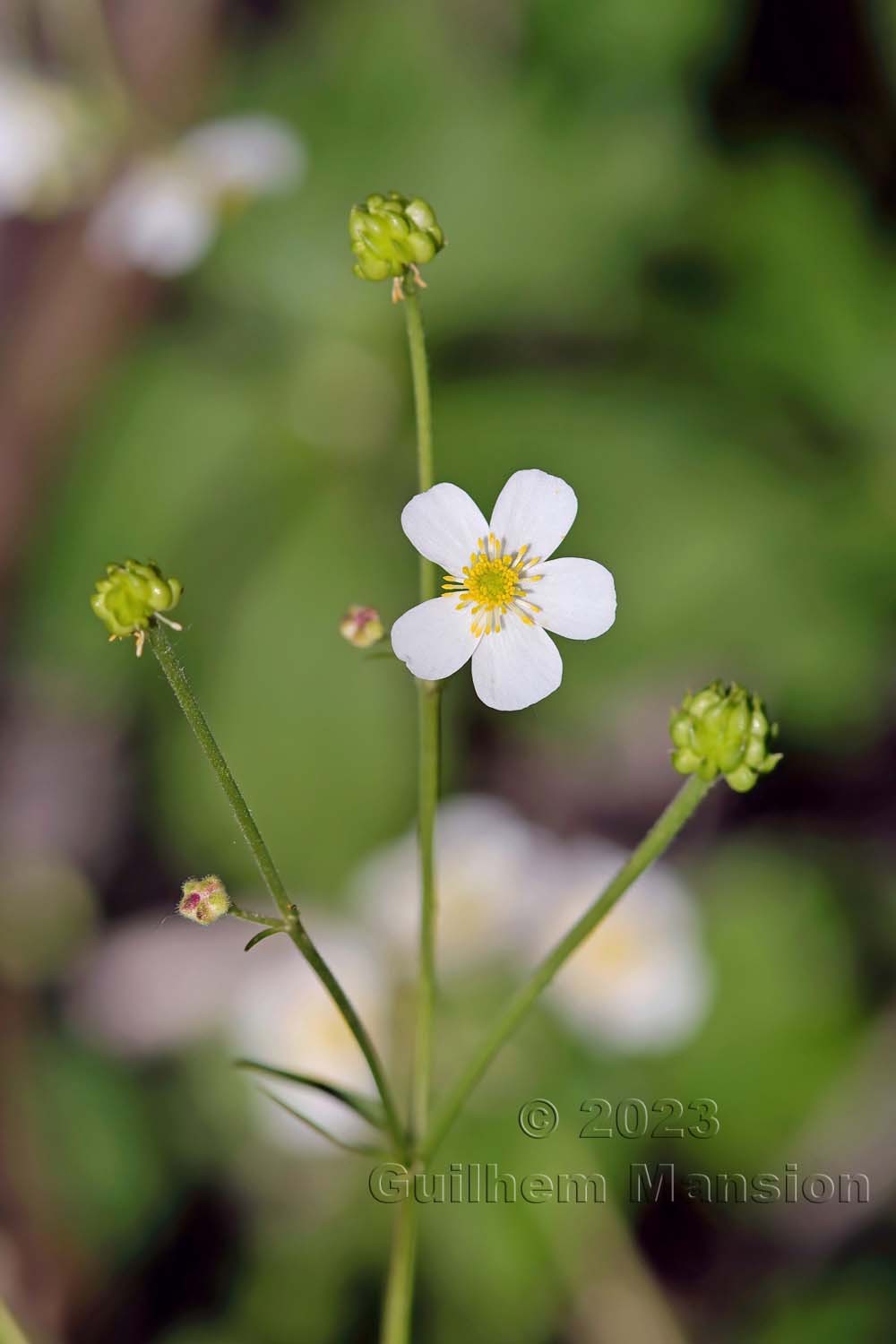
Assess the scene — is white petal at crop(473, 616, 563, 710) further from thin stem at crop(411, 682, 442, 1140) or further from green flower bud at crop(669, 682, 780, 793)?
green flower bud at crop(669, 682, 780, 793)

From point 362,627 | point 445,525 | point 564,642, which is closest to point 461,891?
point 564,642

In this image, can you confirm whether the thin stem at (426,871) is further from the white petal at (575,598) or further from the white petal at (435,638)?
the white petal at (575,598)

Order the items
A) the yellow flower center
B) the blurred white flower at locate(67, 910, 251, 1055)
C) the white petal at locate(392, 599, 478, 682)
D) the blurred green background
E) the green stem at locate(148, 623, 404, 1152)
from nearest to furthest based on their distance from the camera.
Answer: the green stem at locate(148, 623, 404, 1152) → the white petal at locate(392, 599, 478, 682) → the yellow flower center → the blurred green background → the blurred white flower at locate(67, 910, 251, 1055)

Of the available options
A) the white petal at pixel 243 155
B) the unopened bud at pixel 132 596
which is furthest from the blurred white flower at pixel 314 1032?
the white petal at pixel 243 155

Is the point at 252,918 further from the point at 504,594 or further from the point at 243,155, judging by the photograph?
the point at 243,155

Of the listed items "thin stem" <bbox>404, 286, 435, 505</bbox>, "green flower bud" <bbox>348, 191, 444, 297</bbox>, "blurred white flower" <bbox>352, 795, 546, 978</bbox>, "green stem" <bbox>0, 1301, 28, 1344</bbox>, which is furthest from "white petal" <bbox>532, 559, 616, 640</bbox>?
"blurred white flower" <bbox>352, 795, 546, 978</bbox>

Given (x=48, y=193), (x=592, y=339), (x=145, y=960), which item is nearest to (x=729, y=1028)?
(x=145, y=960)

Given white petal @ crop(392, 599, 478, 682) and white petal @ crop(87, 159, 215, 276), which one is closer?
white petal @ crop(392, 599, 478, 682)
